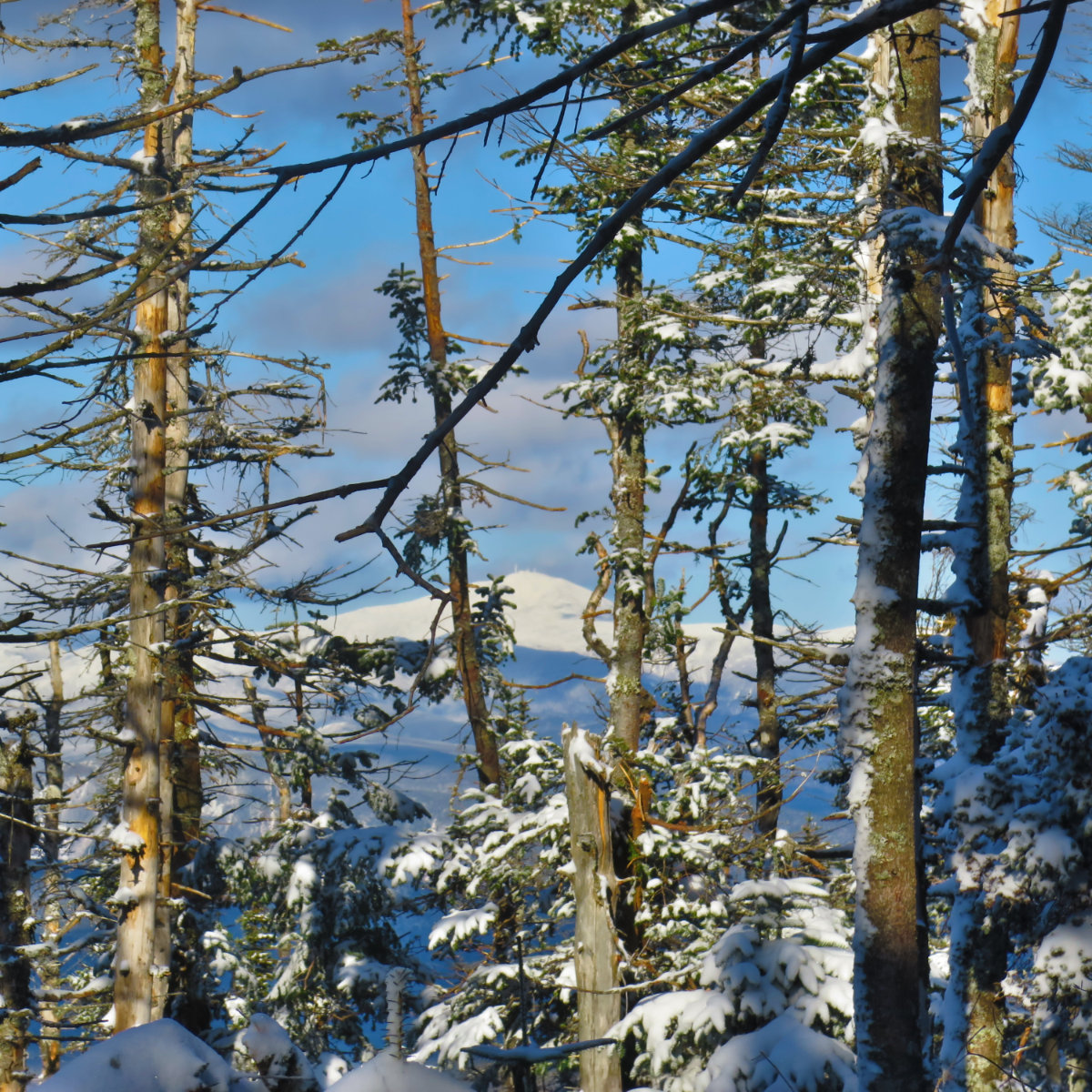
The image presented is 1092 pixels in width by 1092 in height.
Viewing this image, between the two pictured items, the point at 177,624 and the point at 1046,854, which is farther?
the point at 177,624

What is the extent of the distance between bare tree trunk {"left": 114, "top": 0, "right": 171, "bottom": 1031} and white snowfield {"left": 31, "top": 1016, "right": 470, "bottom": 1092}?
651cm

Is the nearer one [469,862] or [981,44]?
[981,44]

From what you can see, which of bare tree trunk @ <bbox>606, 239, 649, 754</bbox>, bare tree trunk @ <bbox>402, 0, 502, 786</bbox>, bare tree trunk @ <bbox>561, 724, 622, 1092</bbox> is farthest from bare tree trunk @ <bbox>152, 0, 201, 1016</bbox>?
bare tree trunk @ <bbox>606, 239, 649, 754</bbox>

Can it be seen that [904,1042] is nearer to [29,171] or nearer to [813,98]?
[29,171]

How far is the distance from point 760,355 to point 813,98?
7.51 m

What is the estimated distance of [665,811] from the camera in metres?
10.9

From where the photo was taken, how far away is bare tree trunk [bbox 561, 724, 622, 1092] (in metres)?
8.55

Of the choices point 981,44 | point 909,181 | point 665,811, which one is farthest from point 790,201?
point 665,811

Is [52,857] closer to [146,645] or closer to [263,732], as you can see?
[263,732]

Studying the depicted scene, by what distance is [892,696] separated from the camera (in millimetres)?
5047

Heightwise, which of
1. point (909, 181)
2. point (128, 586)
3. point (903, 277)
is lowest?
point (128, 586)

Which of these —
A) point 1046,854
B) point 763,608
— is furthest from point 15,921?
point 763,608

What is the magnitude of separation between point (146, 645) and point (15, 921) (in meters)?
2.91

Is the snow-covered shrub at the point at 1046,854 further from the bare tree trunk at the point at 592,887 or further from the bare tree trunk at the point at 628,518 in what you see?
the bare tree trunk at the point at 628,518
